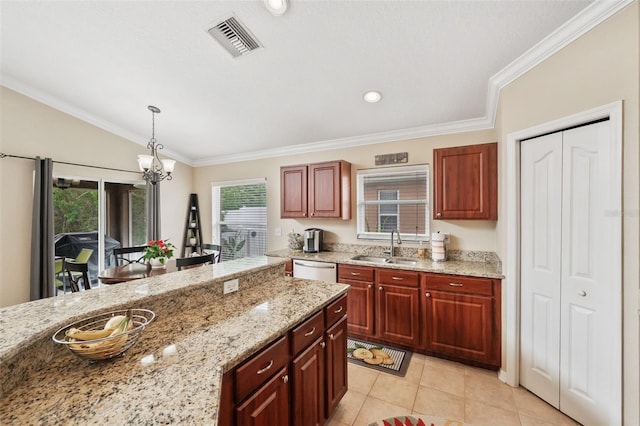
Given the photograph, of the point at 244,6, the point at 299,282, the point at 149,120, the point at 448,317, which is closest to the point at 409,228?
the point at 448,317

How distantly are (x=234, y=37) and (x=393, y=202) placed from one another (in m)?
2.51

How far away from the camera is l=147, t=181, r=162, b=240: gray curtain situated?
14.8 ft

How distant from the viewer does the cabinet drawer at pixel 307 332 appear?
4.74ft

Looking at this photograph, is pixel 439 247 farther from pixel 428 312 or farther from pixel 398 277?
pixel 428 312

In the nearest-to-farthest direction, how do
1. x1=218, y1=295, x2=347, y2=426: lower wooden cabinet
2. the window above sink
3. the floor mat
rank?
→ x1=218, y1=295, x2=347, y2=426: lower wooden cabinet, the floor mat, the window above sink

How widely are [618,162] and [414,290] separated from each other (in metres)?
1.78

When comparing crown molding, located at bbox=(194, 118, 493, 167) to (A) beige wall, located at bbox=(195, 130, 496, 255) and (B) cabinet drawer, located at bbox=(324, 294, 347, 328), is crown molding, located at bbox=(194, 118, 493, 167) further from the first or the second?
(B) cabinet drawer, located at bbox=(324, 294, 347, 328)

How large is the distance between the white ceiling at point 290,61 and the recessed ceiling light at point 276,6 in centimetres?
5

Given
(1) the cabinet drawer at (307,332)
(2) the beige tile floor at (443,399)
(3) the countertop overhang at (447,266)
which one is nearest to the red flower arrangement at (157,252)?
(3) the countertop overhang at (447,266)

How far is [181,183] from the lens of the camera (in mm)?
5098

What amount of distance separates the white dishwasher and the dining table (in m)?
1.48

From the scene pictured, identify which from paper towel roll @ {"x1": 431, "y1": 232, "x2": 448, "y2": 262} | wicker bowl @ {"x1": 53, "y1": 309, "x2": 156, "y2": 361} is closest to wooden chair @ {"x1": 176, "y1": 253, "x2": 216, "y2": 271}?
wicker bowl @ {"x1": 53, "y1": 309, "x2": 156, "y2": 361}

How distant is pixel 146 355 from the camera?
1.08 metres

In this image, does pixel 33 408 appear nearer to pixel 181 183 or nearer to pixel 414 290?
pixel 414 290
